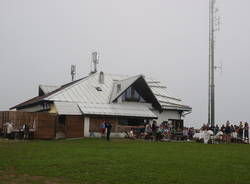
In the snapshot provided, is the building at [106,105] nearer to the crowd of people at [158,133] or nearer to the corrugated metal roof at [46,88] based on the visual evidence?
the corrugated metal roof at [46,88]

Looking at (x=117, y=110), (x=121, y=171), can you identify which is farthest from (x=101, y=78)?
(x=121, y=171)

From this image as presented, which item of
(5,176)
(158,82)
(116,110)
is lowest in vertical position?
(5,176)

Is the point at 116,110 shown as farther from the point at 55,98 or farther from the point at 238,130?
the point at 238,130

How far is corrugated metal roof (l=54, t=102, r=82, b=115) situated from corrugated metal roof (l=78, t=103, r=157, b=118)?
41cm

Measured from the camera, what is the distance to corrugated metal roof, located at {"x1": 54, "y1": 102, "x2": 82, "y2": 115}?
26561mm

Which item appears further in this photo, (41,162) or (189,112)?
(189,112)

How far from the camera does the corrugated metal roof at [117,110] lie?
28359 mm

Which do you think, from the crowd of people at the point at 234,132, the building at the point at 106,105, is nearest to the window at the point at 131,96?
the building at the point at 106,105

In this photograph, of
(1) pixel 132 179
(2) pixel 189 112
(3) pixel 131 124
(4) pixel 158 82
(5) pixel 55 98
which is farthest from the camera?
(4) pixel 158 82

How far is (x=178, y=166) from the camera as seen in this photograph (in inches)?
405

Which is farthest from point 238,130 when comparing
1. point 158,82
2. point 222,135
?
point 158,82

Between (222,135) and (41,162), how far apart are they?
16230mm

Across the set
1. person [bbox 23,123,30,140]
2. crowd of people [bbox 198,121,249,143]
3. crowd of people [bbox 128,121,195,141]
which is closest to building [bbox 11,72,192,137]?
crowd of people [bbox 128,121,195,141]

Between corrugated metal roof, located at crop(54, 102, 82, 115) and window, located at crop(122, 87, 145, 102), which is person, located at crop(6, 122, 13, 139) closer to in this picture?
corrugated metal roof, located at crop(54, 102, 82, 115)
